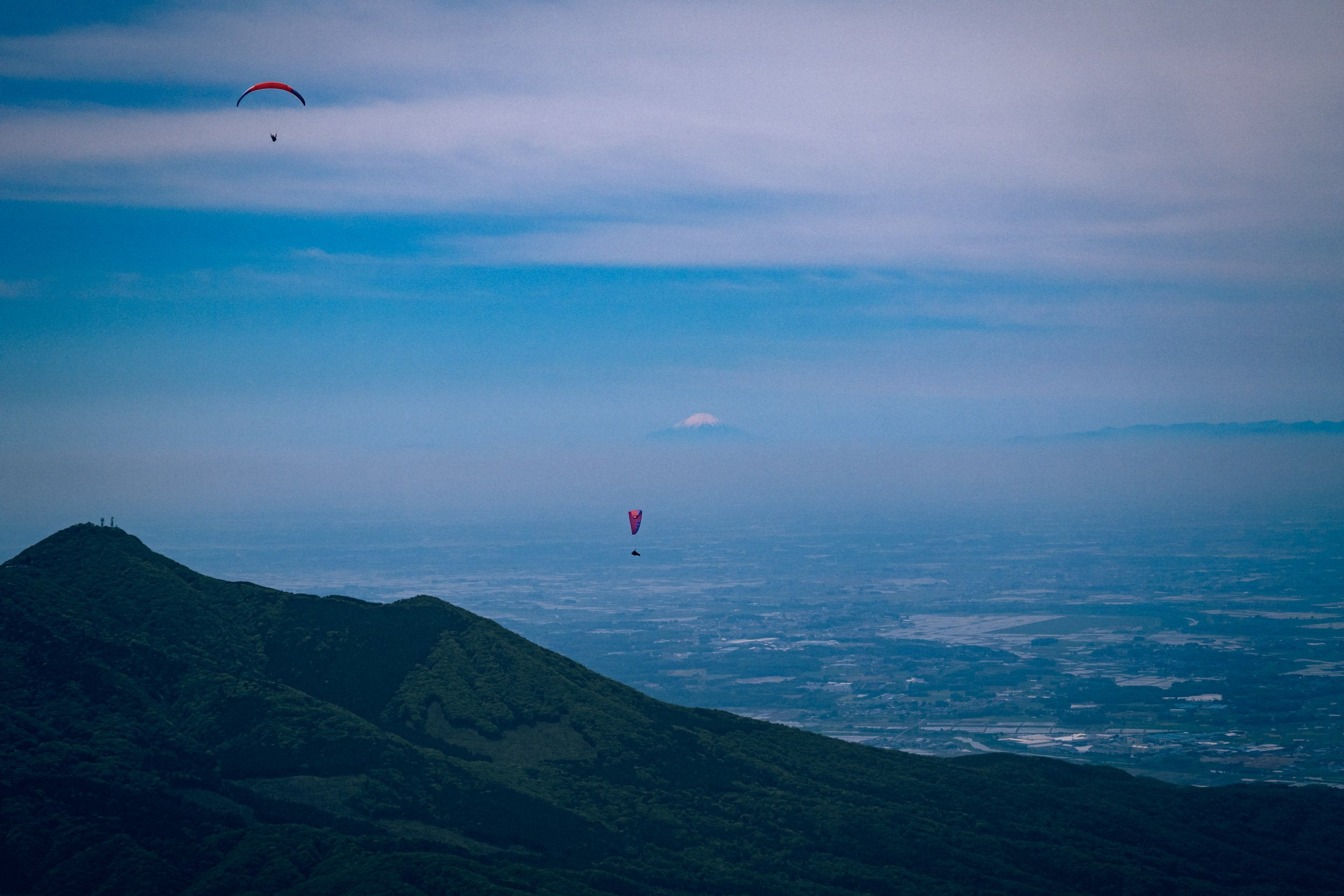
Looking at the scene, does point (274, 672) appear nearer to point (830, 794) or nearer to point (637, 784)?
point (637, 784)

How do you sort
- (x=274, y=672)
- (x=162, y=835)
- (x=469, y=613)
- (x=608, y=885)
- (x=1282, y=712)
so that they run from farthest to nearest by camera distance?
1. (x=1282, y=712)
2. (x=469, y=613)
3. (x=274, y=672)
4. (x=608, y=885)
5. (x=162, y=835)

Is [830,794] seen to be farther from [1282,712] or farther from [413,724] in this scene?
[1282,712]

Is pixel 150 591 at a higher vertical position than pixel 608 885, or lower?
higher

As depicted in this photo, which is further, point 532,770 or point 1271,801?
point 1271,801

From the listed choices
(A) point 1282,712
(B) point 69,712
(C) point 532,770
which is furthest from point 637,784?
(A) point 1282,712

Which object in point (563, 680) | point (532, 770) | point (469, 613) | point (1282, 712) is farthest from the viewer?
point (1282, 712)

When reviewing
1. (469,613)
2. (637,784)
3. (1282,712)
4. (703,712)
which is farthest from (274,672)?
(1282,712)

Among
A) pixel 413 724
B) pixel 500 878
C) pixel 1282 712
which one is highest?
pixel 413 724
